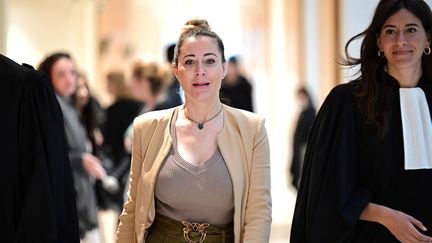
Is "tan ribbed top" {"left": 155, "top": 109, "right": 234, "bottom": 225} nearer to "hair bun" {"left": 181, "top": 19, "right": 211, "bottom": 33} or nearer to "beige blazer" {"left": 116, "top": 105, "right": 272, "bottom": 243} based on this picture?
"beige blazer" {"left": 116, "top": 105, "right": 272, "bottom": 243}

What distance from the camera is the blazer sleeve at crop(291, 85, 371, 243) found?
12.7 ft

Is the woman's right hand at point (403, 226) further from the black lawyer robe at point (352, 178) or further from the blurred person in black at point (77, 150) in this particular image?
the blurred person in black at point (77, 150)

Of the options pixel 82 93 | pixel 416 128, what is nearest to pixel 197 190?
pixel 416 128

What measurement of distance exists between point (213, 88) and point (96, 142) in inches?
135

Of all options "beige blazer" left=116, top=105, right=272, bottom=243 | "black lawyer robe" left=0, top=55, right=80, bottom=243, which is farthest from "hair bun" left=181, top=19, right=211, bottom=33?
"black lawyer robe" left=0, top=55, right=80, bottom=243

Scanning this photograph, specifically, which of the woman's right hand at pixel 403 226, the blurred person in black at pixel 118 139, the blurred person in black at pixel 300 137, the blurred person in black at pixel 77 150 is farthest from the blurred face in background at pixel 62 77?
the blurred person in black at pixel 300 137

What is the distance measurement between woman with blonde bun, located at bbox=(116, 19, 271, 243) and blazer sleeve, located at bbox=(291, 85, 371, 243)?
25cm

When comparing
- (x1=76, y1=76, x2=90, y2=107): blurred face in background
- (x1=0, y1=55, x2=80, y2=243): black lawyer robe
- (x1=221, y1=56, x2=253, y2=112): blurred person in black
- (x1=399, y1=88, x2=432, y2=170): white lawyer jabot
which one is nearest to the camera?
(x1=0, y1=55, x2=80, y2=243): black lawyer robe

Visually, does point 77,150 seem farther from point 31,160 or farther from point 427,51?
point 427,51

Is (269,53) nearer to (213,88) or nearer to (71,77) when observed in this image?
(71,77)

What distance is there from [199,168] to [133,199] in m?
0.40

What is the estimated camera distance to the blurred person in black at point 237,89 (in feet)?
28.9

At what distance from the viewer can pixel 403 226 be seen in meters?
3.75

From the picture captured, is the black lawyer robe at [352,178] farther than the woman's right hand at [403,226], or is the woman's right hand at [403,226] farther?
the black lawyer robe at [352,178]
